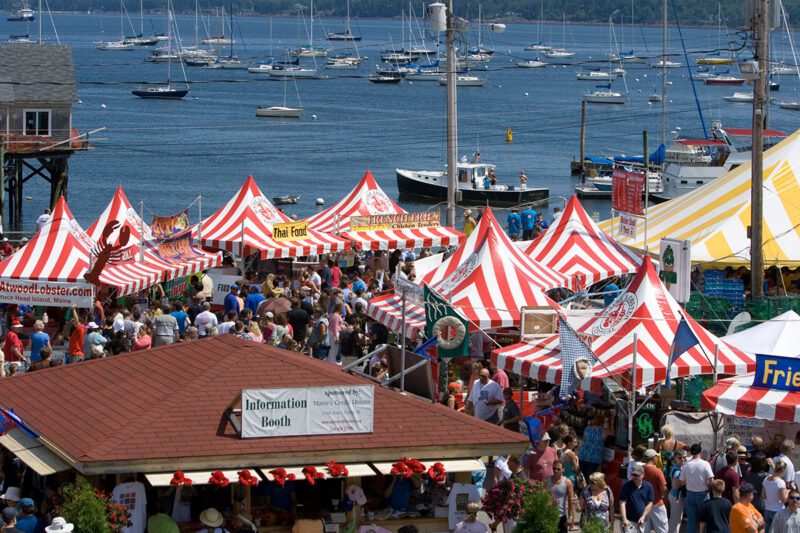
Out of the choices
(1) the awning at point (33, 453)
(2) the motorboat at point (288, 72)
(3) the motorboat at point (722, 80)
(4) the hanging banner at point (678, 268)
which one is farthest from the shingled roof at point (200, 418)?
(3) the motorboat at point (722, 80)

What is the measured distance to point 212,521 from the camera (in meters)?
13.1

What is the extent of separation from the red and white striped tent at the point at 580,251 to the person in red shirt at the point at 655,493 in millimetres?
9383

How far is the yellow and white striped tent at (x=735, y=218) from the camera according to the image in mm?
25094

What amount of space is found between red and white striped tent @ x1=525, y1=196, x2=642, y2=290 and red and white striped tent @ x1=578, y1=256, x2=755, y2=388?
5.32 m

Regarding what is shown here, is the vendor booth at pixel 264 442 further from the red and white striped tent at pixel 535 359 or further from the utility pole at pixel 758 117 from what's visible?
the utility pole at pixel 758 117

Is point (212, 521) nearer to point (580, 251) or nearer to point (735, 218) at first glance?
point (580, 251)

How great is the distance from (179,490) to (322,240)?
14520 mm

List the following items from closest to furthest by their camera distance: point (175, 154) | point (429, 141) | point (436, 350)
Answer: point (436, 350) < point (175, 154) < point (429, 141)

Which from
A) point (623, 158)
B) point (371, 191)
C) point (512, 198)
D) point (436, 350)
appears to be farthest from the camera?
point (623, 158)

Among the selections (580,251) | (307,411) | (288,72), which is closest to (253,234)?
(580,251)

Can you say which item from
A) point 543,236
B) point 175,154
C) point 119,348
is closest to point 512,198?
point 175,154

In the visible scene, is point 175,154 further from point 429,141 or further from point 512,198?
point 512,198

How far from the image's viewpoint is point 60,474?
46.0 ft

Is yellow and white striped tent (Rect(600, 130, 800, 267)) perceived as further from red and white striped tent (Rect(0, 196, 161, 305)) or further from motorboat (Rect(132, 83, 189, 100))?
motorboat (Rect(132, 83, 189, 100))
